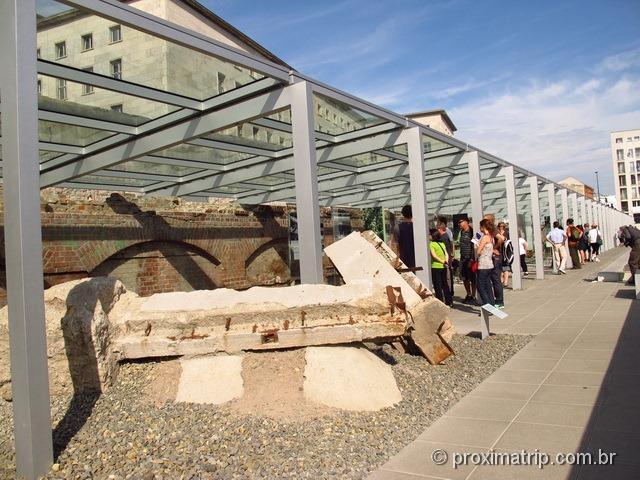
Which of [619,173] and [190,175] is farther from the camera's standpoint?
[619,173]

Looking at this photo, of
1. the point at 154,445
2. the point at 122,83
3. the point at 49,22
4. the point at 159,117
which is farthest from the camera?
the point at 159,117

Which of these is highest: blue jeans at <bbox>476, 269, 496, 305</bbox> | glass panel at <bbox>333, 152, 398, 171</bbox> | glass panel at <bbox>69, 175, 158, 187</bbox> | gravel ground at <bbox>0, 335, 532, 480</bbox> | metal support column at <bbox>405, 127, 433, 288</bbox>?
glass panel at <bbox>333, 152, 398, 171</bbox>

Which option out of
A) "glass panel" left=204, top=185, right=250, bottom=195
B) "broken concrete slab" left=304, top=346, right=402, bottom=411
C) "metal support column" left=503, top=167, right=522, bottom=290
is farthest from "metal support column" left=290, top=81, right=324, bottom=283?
"metal support column" left=503, top=167, right=522, bottom=290

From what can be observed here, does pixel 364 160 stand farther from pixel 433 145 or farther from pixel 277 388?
pixel 277 388

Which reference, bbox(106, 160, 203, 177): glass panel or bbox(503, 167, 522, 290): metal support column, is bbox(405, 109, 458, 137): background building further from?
bbox(106, 160, 203, 177): glass panel

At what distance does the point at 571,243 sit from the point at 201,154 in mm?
14141

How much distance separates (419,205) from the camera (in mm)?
8094

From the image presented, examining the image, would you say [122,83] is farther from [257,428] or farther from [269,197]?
[269,197]

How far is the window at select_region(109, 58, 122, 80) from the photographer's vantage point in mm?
5445

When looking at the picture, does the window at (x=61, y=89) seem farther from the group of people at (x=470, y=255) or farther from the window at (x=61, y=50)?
the group of people at (x=470, y=255)

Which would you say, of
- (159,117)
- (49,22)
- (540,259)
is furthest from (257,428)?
(540,259)

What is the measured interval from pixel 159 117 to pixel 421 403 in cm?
517

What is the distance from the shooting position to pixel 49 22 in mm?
4191

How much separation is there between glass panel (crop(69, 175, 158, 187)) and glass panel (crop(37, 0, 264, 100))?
4.57 metres
